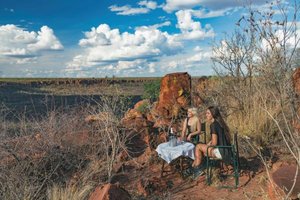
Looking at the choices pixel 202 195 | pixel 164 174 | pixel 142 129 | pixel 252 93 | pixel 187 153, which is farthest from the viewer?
pixel 252 93

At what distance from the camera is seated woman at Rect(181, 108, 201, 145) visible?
762 centimetres

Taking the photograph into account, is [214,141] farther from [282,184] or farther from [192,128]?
[282,184]

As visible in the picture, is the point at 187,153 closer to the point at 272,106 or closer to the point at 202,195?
the point at 202,195

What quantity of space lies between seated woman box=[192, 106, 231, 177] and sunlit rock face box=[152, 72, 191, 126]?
399 cm

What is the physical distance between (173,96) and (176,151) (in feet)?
15.9

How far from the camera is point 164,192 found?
22.1 ft

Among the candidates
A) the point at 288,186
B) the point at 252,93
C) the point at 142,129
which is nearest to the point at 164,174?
the point at 142,129

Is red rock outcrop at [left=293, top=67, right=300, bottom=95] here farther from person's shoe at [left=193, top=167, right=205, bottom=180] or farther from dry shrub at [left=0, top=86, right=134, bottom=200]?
dry shrub at [left=0, top=86, right=134, bottom=200]

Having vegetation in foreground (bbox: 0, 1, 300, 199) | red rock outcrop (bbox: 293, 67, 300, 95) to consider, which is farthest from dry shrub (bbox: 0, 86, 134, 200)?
red rock outcrop (bbox: 293, 67, 300, 95)

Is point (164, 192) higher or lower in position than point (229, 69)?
lower

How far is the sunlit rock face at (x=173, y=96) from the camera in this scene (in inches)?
439

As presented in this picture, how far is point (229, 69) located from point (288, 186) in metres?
6.85

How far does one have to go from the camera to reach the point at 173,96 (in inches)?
457

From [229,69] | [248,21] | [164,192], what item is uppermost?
[248,21]
